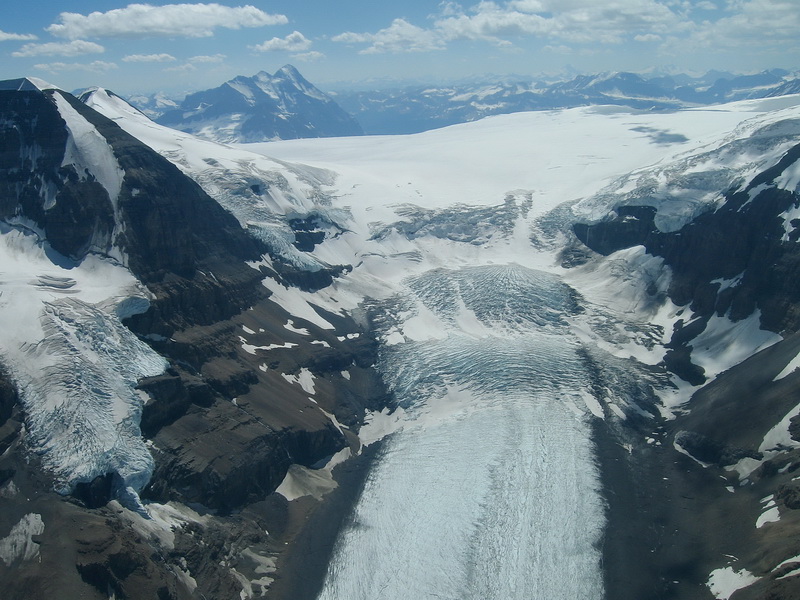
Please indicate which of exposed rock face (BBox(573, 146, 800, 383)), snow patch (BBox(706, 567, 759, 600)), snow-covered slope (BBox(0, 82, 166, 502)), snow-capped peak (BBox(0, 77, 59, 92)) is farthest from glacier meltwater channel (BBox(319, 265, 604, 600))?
snow-capped peak (BBox(0, 77, 59, 92))

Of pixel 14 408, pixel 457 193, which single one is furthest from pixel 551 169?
pixel 14 408

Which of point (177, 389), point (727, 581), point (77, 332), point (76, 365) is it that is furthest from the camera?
point (177, 389)

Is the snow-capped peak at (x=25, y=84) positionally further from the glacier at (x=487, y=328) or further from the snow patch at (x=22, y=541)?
the snow patch at (x=22, y=541)

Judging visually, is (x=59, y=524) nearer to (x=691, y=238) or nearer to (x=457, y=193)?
(x=691, y=238)

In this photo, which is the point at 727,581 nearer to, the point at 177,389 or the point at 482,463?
the point at 482,463

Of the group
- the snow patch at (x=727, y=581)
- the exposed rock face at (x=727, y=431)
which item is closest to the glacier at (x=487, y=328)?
the exposed rock face at (x=727, y=431)

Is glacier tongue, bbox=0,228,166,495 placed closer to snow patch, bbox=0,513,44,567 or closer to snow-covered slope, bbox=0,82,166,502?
snow-covered slope, bbox=0,82,166,502

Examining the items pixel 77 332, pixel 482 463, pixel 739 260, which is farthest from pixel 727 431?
pixel 77 332

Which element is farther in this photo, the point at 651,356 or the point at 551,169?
the point at 551,169
